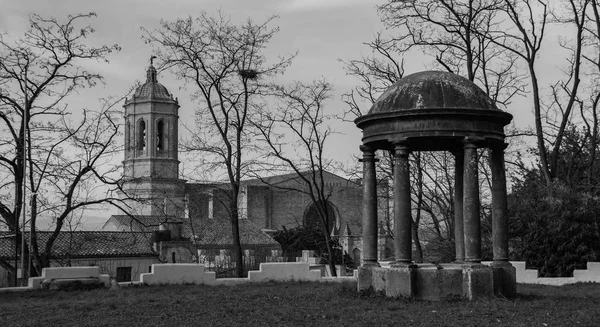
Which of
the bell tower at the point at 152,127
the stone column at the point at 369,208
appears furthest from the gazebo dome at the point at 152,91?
the stone column at the point at 369,208

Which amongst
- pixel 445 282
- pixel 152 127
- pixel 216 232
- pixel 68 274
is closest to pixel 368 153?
pixel 445 282

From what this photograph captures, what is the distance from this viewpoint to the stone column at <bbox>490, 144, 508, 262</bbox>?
1391cm

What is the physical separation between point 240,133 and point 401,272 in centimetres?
1515

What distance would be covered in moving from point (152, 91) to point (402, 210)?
2206 inches

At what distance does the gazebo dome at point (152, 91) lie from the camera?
6694cm

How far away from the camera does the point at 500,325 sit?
1030 centimetres

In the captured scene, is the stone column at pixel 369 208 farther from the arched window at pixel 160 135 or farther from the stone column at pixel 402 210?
the arched window at pixel 160 135

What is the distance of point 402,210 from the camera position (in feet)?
43.9

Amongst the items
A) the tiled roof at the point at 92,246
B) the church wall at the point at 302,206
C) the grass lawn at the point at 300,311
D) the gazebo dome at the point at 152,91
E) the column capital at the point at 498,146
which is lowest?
the grass lawn at the point at 300,311

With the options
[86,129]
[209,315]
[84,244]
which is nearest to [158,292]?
[209,315]

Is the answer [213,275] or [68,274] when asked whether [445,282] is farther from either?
[68,274]

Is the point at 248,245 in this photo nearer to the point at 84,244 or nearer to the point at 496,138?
the point at 84,244

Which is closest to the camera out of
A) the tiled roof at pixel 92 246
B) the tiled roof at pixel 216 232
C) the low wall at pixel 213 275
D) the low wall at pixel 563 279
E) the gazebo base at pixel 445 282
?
the gazebo base at pixel 445 282

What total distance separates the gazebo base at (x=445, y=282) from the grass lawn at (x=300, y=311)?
25 cm
